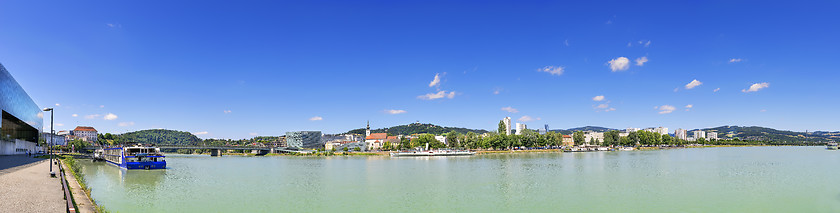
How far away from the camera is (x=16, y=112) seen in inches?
2515

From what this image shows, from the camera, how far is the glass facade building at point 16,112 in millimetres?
56688

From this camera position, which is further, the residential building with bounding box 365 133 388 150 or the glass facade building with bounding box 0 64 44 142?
the residential building with bounding box 365 133 388 150

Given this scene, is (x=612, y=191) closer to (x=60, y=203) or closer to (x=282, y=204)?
(x=282, y=204)

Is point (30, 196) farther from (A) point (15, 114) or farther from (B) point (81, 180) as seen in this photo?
(A) point (15, 114)

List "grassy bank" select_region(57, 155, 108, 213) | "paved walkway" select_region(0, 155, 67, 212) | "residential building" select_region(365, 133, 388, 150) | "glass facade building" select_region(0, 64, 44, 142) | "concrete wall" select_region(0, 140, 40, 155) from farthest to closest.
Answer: "residential building" select_region(365, 133, 388, 150) < "concrete wall" select_region(0, 140, 40, 155) < "glass facade building" select_region(0, 64, 44, 142) < "grassy bank" select_region(57, 155, 108, 213) < "paved walkway" select_region(0, 155, 67, 212)

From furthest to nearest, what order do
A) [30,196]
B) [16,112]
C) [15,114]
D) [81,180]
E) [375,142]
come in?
[375,142] < [16,112] < [15,114] < [81,180] < [30,196]

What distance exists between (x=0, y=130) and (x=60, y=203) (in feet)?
186

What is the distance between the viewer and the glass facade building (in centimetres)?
5669

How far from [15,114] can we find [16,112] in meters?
0.77

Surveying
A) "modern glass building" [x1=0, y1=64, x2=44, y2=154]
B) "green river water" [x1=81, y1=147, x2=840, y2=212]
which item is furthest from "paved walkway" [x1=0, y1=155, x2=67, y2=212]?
"modern glass building" [x1=0, y1=64, x2=44, y2=154]

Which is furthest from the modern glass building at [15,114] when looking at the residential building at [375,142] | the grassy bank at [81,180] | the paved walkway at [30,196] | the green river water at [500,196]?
the residential building at [375,142]

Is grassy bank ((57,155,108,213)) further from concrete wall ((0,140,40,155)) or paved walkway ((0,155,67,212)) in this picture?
concrete wall ((0,140,40,155))

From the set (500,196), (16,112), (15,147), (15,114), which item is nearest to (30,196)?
(500,196)

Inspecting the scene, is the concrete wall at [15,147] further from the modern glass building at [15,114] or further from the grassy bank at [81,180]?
the grassy bank at [81,180]
